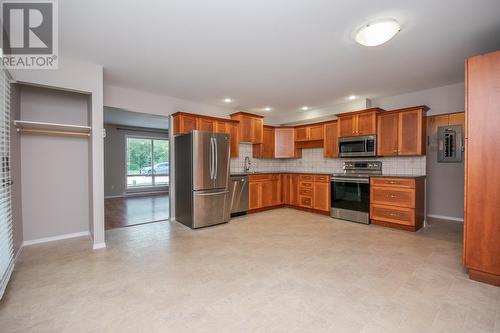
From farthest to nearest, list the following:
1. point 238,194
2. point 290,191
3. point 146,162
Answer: point 146,162, point 290,191, point 238,194

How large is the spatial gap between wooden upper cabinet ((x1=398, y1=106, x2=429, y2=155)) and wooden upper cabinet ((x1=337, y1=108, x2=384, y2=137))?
0.45m

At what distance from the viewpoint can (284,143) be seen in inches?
246

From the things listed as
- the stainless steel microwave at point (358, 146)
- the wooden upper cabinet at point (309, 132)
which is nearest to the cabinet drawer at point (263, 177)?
the wooden upper cabinet at point (309, 132)

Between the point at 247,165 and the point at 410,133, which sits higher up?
the point at 410,133

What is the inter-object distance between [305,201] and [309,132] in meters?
1.75

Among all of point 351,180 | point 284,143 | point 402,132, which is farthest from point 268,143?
point 402,132

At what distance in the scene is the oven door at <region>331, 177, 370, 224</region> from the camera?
4.44 meters

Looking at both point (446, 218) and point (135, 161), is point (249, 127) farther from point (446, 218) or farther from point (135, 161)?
point (135, 161)

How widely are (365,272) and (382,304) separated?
0.57 meters

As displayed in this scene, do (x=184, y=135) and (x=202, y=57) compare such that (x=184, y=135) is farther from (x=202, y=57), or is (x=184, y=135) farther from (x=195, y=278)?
(x=195, y=278)

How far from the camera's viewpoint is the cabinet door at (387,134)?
4355 mm

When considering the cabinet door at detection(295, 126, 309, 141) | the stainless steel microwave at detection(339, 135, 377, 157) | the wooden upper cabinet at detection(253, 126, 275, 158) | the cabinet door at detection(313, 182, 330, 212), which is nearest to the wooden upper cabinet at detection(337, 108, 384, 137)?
the stainless steel microwave at detection(339, 135, 377, 157)

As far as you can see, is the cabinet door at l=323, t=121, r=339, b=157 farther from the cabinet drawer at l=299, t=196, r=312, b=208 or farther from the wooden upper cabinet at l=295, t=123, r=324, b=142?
the cabinet drawer at l=299, t=196, r=312, b=208

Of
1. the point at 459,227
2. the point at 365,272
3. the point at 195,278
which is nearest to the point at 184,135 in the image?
the point at 195,278
